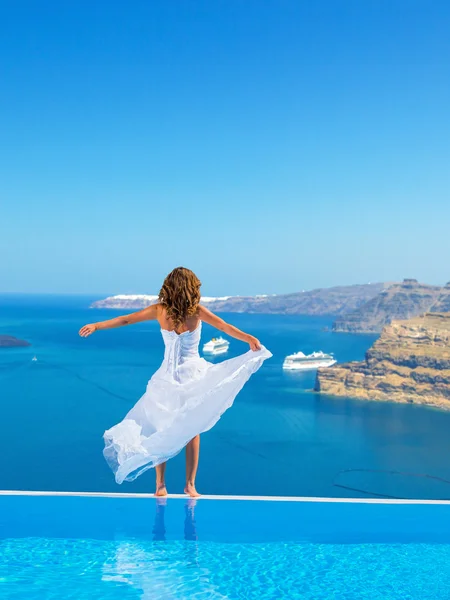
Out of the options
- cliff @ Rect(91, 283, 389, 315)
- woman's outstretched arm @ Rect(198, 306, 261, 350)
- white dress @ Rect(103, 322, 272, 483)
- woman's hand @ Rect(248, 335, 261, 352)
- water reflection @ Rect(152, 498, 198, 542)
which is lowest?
water reflection @ Rect(152, 498, 198, 542)

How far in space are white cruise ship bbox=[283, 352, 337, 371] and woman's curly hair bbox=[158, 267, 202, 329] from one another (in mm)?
43678

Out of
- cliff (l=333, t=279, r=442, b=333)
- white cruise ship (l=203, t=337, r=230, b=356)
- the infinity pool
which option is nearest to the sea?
white cruise ship (l=203, t=337, r=230, b=356)

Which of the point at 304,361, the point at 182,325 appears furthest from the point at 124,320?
the point at 304,361

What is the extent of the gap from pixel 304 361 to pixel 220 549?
44.9 meters

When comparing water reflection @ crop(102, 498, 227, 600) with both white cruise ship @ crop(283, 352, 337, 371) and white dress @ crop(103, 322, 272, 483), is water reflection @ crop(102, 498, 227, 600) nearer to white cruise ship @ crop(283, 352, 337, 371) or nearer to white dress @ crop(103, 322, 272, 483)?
white dress @ crop(103, 322, 272, 483)

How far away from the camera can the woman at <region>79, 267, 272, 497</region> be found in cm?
214

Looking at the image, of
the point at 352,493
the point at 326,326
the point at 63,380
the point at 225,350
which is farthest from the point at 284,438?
the point at 326,326

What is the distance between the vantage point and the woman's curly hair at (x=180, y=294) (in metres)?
2.06

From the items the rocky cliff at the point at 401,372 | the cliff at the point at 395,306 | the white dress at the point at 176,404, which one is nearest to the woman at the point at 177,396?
the white dress at the point at 176,404

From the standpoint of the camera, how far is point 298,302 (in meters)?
80.5

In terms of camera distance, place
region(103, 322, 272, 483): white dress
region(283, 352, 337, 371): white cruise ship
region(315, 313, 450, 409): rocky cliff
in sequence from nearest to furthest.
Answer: region(103, 322, 272, 483): white dress
region(315, 313, 450, 409): rocky cliff
region(283, 352, 337, 371): white cruise ship

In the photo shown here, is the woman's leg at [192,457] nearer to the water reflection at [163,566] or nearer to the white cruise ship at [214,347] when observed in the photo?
the water reflection at [163,566]

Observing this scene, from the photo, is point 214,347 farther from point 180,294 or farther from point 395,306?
point 180,294

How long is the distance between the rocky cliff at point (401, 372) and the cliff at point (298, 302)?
3676cm
